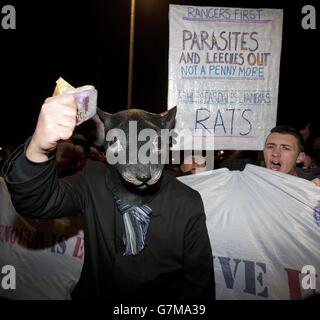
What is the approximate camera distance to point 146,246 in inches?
83.7

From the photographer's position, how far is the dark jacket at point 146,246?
2074 mm

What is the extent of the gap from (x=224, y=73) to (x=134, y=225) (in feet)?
7.33

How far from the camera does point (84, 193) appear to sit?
7.12 feet

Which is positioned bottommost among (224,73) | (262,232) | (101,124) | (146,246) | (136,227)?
(262,232)

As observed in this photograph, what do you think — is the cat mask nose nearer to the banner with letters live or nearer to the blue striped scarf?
the blue striped scarf

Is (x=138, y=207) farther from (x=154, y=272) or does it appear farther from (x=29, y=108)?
(x=29, y=108)

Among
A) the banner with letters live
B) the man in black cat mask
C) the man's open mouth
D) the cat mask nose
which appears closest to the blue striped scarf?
the man in black cat mask

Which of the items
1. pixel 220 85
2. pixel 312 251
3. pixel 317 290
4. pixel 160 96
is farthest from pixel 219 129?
pixel 160 96

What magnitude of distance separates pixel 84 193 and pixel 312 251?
6.64 ft

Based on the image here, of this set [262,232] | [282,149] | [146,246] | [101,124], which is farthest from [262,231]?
[101,124]

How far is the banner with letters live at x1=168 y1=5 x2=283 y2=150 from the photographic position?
11.9ft

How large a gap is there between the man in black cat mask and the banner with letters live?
1.51m

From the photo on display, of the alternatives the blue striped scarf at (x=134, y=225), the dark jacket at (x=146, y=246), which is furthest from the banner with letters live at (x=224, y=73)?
the blue striped scarf at (x=134, y=225)

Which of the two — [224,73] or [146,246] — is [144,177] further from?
[224,73]
